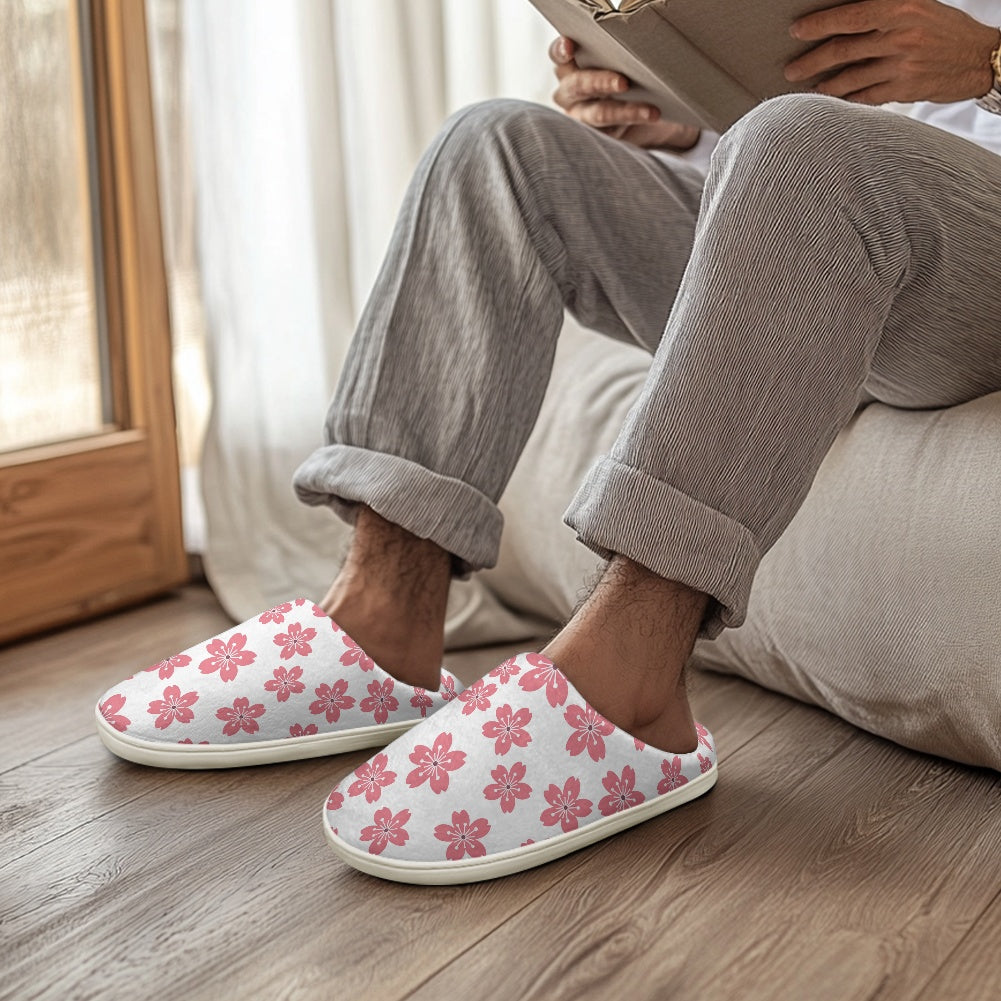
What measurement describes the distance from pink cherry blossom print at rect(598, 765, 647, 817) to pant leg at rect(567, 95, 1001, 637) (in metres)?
0.11

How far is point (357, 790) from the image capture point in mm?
803

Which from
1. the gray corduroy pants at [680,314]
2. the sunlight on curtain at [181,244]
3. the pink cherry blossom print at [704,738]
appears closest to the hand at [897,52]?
the gray corduroy pants at [680,314]

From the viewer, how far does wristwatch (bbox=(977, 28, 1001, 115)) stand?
3.04 feet

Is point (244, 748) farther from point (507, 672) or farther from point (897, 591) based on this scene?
point (897, 591)

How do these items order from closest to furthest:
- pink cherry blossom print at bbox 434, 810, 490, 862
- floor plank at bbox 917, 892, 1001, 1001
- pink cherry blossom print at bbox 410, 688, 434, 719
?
floor plank at bbox 917, 892, 1001, 1001, pink cherry blossom print at bbox 434, 810, 490, 862, pink cherry blossom print at bbox 410, 688, 434, 719

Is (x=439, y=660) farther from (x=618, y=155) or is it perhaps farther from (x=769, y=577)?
(x=618, y=155)

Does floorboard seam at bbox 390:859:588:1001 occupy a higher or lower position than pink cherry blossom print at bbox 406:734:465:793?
lower

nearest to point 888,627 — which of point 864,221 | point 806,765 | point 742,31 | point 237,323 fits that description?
point 806,765

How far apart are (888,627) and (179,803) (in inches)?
21.5

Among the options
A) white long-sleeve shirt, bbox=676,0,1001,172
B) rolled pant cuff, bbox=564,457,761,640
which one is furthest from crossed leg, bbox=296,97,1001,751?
white long-sleeve shirt, bbox=676,0,1001,172

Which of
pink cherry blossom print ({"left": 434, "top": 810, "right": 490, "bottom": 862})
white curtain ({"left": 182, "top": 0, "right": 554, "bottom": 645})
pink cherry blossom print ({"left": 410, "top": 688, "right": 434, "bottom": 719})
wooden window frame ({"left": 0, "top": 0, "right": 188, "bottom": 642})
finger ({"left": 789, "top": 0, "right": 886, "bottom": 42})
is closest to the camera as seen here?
pink cherry blossom print ({"left": 434, "top": 810, "right": 490, "bottom": 862})

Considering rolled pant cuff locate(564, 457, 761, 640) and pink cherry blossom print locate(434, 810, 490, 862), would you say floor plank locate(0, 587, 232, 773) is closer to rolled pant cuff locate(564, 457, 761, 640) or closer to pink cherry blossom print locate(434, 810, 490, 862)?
pink cherry blossom print locate(434, 810, 490, 862)

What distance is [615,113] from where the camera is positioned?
1.13 metres

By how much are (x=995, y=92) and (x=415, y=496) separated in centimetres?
53
